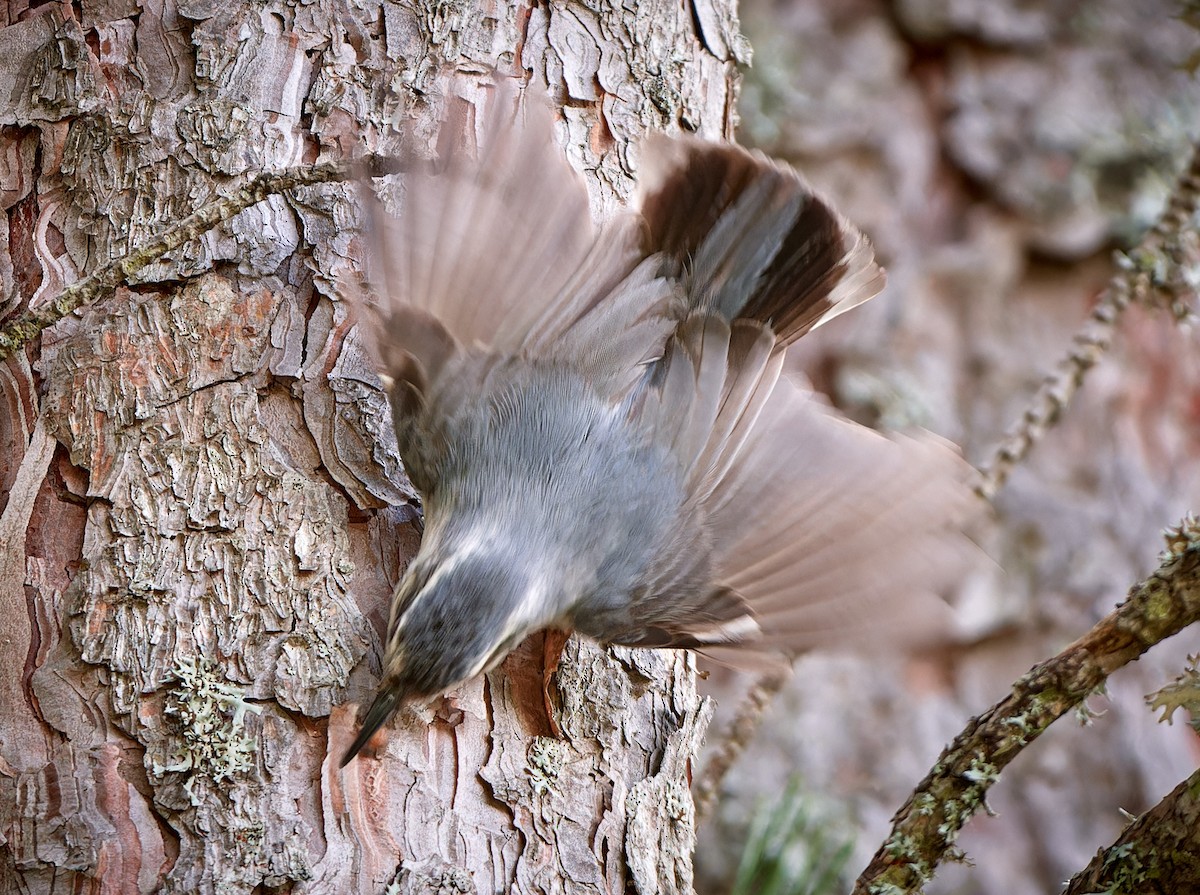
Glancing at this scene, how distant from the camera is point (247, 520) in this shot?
157 centimetres

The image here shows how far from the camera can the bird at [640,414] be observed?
1640 millimetres

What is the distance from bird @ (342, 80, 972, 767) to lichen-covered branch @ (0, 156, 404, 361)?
0.14 metres

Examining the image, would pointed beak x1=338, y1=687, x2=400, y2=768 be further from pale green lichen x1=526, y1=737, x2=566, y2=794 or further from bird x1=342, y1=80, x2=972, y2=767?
pale green lichen x1=526, y1=737, x2=566, y2=794

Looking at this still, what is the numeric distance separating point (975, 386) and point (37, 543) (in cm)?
289

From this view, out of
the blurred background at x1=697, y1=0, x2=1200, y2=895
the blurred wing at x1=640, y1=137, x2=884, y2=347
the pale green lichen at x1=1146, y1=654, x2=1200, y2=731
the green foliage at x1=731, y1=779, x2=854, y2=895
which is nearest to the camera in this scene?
the pale green lichen at x1=1146, y1=654, x2=1200, y2=731

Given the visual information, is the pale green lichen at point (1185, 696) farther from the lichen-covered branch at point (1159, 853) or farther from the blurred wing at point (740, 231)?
the blurred wing at point (740, 231)

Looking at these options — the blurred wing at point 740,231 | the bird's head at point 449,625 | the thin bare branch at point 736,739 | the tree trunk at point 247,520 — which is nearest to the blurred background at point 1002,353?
the thin bare branch at point 736,739

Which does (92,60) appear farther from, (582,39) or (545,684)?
(545,684)

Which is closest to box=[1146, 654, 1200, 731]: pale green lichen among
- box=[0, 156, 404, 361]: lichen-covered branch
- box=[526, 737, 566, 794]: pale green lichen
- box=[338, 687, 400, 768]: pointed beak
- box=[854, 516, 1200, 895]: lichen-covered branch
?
box=[854, 516, 1200, 895]: lichen-covered branch

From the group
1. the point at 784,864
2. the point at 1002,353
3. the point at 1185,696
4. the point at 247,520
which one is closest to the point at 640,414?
the point at 247,520

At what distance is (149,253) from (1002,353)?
2.84m

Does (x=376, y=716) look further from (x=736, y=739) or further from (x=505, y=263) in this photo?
(x=736, y=739)

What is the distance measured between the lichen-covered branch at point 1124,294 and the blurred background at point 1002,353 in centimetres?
114

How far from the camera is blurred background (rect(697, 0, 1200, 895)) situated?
11.1ft
